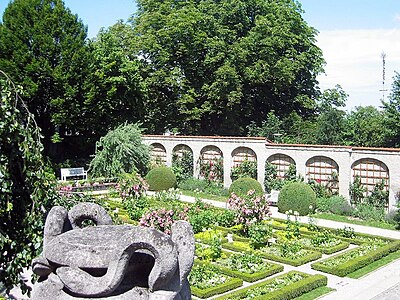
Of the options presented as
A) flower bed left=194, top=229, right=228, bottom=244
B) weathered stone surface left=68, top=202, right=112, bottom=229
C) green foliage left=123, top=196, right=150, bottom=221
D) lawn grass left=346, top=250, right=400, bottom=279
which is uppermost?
weathered stone surface left=68, top=202, right=112, bottom=229

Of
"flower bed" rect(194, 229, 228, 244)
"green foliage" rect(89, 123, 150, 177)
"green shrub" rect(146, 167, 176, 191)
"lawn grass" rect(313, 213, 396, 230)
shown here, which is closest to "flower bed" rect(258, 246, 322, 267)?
"flower bed" rect(194, 229, 228, 244)

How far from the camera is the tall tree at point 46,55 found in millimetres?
27203

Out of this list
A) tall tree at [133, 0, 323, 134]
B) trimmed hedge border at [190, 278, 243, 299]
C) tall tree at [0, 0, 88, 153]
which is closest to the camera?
trimmed hedge border at [190, 278, 243, 299]

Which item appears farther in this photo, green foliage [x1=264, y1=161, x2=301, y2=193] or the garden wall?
green foliage [x1=264, y1=161, x2=301, y2=193]

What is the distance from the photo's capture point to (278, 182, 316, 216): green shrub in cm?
2097

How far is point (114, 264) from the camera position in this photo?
4555 mm

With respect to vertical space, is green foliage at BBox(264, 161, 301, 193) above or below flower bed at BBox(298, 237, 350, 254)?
Result: above

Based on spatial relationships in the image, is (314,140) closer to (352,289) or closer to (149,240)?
(352,289)

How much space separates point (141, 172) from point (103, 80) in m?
6.47

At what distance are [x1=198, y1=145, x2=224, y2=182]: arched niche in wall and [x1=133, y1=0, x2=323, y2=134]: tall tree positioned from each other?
6.32m

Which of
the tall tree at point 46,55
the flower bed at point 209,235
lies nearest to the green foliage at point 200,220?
the flower bed at point 209,235

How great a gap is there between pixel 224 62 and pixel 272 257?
70.6ft

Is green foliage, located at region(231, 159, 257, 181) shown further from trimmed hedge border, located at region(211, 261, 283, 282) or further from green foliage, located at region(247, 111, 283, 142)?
trimmed hedge border, located at region(211, 261, 283, 282)

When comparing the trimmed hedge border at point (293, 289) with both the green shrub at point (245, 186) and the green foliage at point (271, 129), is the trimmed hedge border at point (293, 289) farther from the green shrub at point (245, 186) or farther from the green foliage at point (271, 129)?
the green foliage at point (271, 129)
